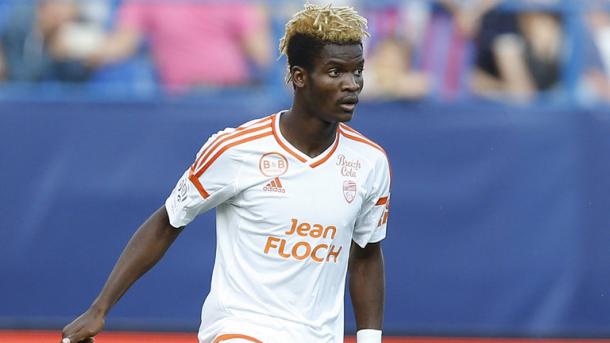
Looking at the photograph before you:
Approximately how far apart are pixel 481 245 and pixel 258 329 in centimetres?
465

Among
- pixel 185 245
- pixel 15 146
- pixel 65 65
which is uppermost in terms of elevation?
pixel 65 65

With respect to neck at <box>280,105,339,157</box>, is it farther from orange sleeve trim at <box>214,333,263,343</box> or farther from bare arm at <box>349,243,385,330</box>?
orange sleeve trim at <box>214,333,263,343</box>

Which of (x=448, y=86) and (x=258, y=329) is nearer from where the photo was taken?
(x=258, y=329)

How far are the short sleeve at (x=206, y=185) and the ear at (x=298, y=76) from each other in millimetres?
328

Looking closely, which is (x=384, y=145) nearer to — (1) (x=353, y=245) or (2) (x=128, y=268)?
(1) (x=353, y=245)

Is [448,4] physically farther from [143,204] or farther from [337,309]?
[337,309]

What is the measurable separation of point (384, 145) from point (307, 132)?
4245 mm


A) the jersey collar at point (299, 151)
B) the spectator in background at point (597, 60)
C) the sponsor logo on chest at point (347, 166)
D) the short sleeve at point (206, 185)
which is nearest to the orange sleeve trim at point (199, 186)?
the short sleeve at point (206, 185)

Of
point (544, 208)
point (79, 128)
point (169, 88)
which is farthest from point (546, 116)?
point (79, 128)

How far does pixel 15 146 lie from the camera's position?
8820 millimetres

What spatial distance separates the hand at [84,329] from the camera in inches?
171

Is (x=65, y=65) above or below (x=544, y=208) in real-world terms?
above

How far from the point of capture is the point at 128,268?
457 centimetres

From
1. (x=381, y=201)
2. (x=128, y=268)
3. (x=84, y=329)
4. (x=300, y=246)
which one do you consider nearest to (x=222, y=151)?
(x=300, y=246)
